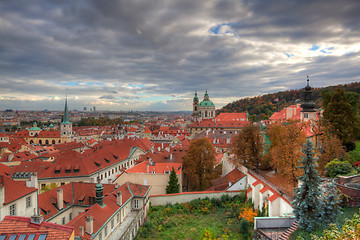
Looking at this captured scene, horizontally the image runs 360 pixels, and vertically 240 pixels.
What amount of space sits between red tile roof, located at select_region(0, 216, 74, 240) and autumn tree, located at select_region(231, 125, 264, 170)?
66.7ft

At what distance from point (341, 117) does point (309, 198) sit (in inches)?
703

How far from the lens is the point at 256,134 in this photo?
90.3ft

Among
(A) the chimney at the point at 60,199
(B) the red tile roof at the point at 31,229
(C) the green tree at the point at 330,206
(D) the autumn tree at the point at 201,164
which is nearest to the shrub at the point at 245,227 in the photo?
(C) the green tree at the point at 330,206

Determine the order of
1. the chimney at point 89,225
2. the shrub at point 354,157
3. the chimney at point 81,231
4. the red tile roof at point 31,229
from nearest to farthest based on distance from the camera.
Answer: the red tile roof at point 31,229 → the chimney at point 81,231 → the chimney at point 89,225 → the shrub at point 354,157

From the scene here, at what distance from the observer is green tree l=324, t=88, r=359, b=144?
26.0 metres

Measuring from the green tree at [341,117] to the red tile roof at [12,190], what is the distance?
29.5 metres

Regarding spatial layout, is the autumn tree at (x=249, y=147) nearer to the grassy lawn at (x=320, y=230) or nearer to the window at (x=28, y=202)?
the grassy lawn at (x=320, y=230)

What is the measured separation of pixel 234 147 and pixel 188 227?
1125 cm

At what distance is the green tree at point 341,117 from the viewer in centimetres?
2597

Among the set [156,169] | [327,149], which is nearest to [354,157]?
[327,149]

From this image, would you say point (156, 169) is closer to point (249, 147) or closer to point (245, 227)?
point (249, 147)

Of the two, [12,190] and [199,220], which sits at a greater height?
[12,190]

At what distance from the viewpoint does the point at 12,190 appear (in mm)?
17641

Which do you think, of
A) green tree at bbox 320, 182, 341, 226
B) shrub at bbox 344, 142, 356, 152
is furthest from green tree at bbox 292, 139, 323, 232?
shrub at bbox 344, 142, 356, 152
